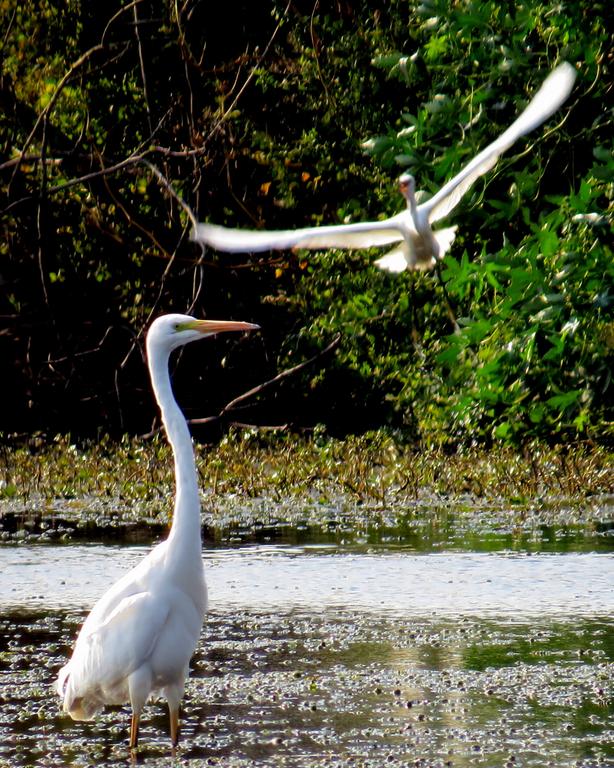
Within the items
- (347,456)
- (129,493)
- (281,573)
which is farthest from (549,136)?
(281,573)

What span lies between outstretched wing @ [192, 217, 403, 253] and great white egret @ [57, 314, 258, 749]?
146 inches

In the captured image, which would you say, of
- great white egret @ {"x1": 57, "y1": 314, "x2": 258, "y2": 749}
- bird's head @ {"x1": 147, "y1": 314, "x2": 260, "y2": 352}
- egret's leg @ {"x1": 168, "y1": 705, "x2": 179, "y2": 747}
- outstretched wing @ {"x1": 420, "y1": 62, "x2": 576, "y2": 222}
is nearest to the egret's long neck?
great white egret @ {"x1": 57, "y1": 314, "x2": 258, "y2": 749}

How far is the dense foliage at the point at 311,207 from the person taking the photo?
13156 mm

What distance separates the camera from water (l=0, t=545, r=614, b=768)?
15.2 ft

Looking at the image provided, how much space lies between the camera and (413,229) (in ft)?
33.8

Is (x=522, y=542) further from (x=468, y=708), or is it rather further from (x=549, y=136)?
(x=549, y=136)

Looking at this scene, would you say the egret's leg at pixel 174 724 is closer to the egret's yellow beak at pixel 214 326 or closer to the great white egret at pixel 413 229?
the egret's yellow beak at pixel 214 326

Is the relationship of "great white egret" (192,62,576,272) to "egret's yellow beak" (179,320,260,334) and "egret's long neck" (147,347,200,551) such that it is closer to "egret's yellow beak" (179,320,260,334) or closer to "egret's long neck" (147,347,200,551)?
"egret's yellow beak" (179,320,260,334)

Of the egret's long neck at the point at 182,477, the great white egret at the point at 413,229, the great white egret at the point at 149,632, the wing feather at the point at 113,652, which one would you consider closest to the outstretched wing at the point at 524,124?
the great white egret at the point at 413,229

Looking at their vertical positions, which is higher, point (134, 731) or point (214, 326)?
point (214, 326)

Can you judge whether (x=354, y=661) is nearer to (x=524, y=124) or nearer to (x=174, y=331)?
(x=174, y=331)

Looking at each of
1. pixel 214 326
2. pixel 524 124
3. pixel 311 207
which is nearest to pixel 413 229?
pixel 524 124

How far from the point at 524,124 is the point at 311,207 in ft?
25.5

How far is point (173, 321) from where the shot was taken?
18.0 ft
